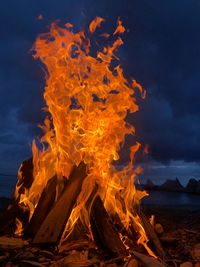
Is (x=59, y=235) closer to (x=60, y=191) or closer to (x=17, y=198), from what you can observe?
(x=60, y=191)

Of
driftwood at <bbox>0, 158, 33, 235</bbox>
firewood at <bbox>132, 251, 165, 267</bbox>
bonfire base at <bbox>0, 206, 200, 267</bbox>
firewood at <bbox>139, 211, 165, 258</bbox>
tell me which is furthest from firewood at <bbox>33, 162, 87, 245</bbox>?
firewood at <bbox>139, 211, 165, 258</bbox>

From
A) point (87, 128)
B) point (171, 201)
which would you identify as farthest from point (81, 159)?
point (171, 201)

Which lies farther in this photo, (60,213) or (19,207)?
(19,207)

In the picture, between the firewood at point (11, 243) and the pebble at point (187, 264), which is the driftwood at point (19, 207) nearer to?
the firewood at point (11, 243)

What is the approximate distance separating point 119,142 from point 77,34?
10.3ft

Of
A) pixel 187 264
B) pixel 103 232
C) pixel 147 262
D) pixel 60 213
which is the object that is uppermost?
pixel 60 213

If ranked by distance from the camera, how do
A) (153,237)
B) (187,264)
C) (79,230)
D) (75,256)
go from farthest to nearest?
1. (153,237)
2. (79,230)
3. (187,264)
4. (75,256)

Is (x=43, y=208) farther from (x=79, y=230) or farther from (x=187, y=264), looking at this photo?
(x=187, y=264)

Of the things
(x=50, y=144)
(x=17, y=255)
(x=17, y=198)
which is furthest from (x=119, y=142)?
(x=17, y=255)

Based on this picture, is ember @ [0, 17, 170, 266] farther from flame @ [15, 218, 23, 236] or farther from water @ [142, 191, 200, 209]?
water @ [142, 191, 200, 209]

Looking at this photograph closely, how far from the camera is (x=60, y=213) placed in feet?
23.5

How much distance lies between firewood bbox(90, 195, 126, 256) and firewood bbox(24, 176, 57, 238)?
3.20ft

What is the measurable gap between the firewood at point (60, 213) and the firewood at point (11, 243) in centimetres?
29

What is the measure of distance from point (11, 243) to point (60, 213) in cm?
111
